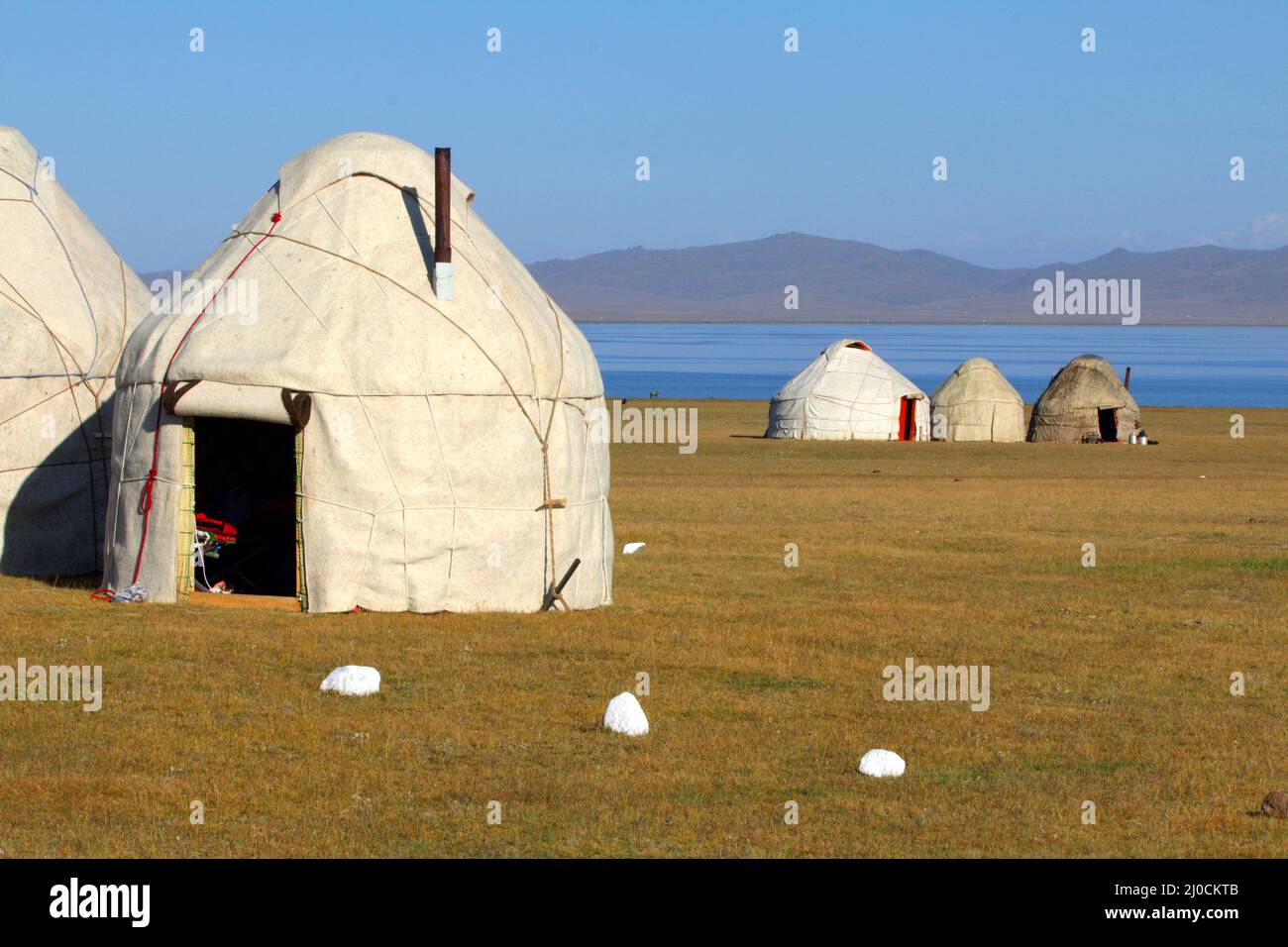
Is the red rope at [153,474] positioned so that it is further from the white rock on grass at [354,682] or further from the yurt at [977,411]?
the yurt at [977,411]

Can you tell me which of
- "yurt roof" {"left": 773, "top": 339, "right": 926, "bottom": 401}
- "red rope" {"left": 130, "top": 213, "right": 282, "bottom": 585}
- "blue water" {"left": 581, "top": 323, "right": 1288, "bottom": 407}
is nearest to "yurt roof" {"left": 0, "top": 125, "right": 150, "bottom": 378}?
"red rope" {"left": 130, "top": 213, "right": 282, "bottom": 585}

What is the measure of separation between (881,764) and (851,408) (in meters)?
35.2

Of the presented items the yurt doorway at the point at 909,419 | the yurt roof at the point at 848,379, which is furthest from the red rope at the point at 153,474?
the yurt doorway at the point at 909,419

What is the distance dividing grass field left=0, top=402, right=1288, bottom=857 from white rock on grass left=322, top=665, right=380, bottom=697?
12 cm

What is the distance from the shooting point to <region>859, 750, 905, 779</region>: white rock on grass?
9062mm

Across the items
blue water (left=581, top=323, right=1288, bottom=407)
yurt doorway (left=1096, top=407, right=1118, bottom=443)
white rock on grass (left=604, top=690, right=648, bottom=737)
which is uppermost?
blue water (left=581, top=323, right=1288, bottom=407)

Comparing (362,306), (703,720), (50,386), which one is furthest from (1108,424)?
(703,720)

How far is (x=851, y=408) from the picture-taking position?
43.9 metres

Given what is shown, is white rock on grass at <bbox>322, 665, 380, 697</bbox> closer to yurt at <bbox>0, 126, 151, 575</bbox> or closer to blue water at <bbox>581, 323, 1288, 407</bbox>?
yurt at <bbox>0, 126, 151, 575</bbox>

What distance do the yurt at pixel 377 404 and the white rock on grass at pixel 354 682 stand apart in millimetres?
3002

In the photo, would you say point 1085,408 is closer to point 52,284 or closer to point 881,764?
point 52,284

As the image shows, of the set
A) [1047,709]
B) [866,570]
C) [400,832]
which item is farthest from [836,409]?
[400,832]

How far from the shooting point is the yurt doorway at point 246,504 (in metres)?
15.7
